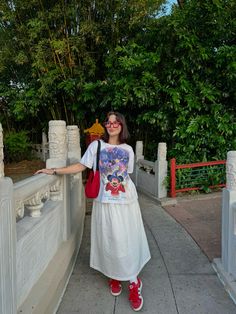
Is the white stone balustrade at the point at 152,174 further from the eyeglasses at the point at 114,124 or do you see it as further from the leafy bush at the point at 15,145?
the leafy bush at the point at 15,145

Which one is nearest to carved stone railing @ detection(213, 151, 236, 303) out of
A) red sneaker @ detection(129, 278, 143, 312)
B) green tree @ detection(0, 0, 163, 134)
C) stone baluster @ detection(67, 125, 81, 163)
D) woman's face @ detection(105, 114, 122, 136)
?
red sneaker @ detection(129, 278, 143, 312)

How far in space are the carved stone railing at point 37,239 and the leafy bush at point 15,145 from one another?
8.25 meters

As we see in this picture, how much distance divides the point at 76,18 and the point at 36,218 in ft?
21.7

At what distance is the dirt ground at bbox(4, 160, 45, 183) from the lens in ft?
32.9

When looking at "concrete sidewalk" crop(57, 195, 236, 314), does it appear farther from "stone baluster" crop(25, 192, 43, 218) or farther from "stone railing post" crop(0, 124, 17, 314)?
"stone railing post" crop(0, 124, 17, 314)

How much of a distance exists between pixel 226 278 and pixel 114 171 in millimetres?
1350

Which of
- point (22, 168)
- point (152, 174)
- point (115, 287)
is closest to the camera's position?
point (115, 287)

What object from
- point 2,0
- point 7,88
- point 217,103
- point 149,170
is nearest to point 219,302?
point 149,170

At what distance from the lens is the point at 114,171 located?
2.56 m

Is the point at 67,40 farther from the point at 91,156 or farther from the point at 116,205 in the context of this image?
the point at 116,205

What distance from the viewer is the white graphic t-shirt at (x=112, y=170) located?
100 inches

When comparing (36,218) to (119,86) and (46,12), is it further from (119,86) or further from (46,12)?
(46,12)

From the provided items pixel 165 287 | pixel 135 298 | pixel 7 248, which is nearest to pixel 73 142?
pixel 165 287

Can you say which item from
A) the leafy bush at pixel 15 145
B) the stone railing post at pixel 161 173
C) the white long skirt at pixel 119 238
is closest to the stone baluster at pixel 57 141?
the white long skirt at pixel 119 238
